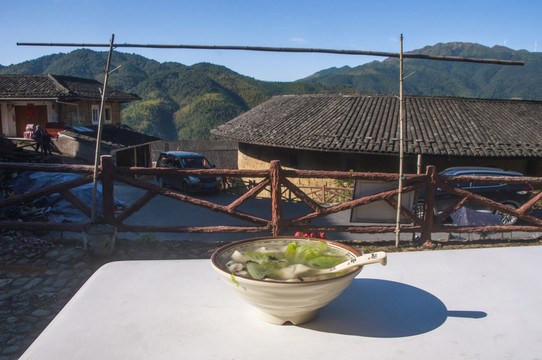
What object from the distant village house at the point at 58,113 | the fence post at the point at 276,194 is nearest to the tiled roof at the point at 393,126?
the distant village house at the point at 58,113

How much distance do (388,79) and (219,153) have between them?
86.2 m

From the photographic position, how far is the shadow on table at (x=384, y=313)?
4.39 ft

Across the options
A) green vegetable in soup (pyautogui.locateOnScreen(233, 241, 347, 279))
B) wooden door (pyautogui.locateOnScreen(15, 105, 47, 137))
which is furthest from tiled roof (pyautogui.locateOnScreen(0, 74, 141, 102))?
green vegetable in soup (pyautogui.locateOnScreen(233, 241, 347, 279))

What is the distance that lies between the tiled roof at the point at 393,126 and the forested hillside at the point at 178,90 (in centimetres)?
4403

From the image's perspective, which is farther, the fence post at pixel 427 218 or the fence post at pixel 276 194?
the fence post at pixel 427 218

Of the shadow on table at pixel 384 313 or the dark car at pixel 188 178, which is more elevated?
the shadow on table at pixel 384 313

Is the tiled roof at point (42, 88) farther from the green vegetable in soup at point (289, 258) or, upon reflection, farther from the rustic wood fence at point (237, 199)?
the green vegetable in soup at point (289, 258)

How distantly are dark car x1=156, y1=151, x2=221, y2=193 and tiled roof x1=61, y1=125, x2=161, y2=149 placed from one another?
20.1 ft

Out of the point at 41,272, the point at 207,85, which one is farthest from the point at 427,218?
the point at 207,85

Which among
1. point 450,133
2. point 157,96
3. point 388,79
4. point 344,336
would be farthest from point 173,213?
point 388,79

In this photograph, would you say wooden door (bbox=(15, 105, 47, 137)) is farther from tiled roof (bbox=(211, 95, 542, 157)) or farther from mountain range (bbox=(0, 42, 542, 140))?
mountain range (bbox=(0, 42, 542, 140))

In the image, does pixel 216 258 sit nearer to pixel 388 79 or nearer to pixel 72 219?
pixel 72 219

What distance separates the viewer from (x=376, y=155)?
17.5 meters

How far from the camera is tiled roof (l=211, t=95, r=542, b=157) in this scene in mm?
17062
